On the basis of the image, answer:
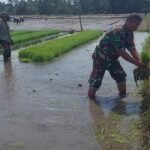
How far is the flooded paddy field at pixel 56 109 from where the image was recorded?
564 centimetres

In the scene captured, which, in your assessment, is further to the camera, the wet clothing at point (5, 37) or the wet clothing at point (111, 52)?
the wet clothing at point (5, 37)

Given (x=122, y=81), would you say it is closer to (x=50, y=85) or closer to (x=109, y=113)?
(x=109, y=113)

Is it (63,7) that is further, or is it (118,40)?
(63,7)

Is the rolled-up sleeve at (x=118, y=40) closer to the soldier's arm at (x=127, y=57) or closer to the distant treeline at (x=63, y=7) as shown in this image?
the soldier's arm at (x=127, y=57)

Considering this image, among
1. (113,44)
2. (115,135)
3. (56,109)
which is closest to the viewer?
(115,135)

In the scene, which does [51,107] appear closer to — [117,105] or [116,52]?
[117,105]

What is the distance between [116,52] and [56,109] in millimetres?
1396

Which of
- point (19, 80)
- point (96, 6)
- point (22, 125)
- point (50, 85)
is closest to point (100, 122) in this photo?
point (22, 125)

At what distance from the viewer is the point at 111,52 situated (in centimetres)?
768

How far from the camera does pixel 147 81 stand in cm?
752

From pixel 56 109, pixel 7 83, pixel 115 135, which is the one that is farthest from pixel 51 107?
pixel 7 83

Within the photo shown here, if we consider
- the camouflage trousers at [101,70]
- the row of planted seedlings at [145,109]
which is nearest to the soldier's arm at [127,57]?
the row of planted seedlings at [145,109]

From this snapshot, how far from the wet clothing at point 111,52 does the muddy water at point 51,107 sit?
407mm

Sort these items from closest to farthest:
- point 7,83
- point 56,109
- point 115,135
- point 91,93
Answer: point 115,135 → point 56,109 → point 91,93 → point 7,83
